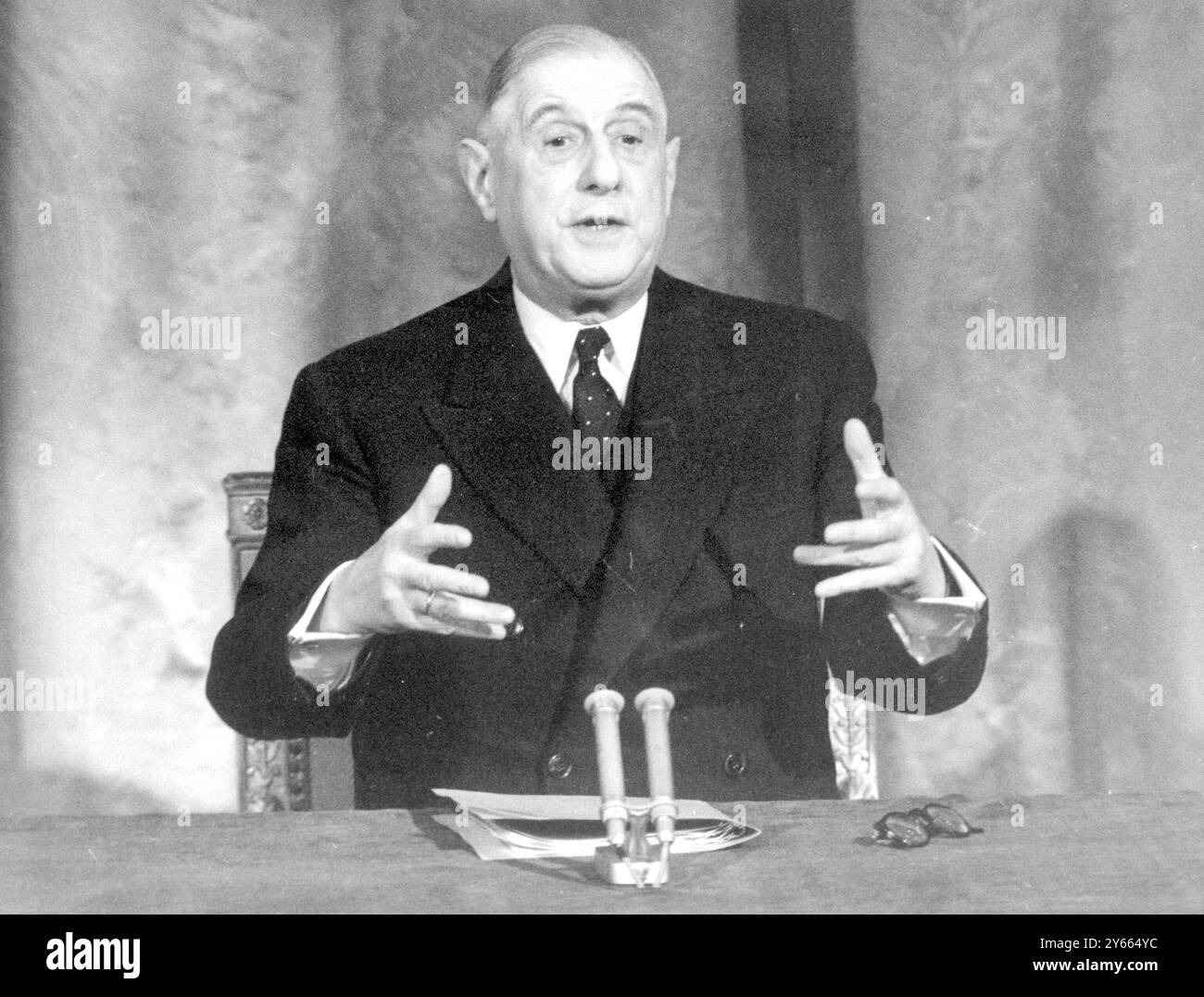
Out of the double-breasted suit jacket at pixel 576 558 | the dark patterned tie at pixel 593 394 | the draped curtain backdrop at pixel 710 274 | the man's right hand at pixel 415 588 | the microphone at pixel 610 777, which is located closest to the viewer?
the microphone at pixel 610 777

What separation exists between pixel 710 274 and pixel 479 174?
44cm

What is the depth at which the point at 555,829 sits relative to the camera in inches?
81.7

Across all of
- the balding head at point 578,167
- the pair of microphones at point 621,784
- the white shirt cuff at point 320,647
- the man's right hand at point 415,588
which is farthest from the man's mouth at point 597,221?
the pair of microphones at point 621,784

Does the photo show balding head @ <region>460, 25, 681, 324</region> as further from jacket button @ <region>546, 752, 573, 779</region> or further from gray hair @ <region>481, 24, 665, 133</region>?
jacket button @ <region>546, 752, 573, 779</region>

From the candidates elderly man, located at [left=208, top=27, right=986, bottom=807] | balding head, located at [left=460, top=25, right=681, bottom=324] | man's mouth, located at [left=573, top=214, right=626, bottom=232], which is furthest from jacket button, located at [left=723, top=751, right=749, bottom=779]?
man's mouth, located at [left=573, top=214, right=626, bottom=232]

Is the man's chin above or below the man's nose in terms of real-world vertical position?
below

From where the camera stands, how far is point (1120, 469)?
2.97 meters

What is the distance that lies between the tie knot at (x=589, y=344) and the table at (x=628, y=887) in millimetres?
877

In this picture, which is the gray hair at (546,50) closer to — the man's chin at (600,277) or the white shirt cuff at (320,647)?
the man's chin at (600,277)

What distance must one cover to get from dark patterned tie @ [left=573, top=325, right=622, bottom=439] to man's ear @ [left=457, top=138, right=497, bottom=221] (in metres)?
0.28

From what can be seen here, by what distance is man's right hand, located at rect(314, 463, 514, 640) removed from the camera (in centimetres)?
225

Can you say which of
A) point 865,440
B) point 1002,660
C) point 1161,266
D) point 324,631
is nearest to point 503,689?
point 324,631

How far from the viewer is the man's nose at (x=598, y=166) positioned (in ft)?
8.95
